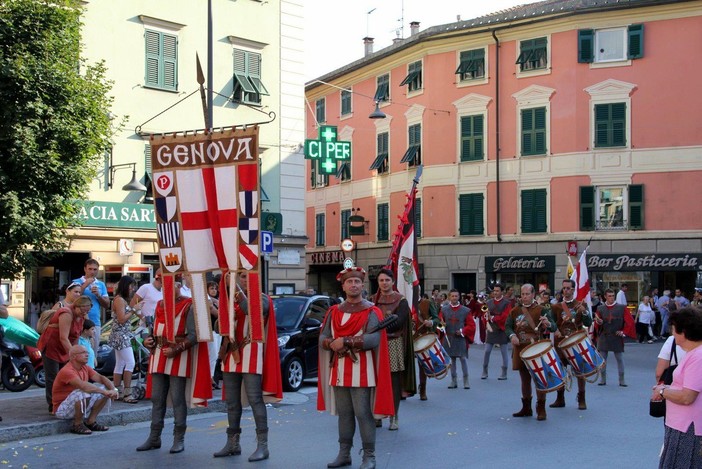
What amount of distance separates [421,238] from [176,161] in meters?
31.4

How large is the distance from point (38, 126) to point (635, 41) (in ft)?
81.3

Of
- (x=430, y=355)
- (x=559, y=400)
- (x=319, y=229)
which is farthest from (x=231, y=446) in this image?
(x=319, y=229)

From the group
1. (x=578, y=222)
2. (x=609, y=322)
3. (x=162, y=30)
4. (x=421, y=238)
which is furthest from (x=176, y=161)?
(x=421, y=238)

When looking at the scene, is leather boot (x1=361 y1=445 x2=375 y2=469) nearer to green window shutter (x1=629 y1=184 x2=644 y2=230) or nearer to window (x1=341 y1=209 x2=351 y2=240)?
green window shutter (x1=629 y1=184 x2=644 y2=230)

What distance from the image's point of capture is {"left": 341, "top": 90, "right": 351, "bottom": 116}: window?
151 ft

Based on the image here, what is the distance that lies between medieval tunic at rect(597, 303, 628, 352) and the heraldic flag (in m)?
9.80

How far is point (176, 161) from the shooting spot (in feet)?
30.4

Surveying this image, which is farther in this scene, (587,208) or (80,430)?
(587,208)

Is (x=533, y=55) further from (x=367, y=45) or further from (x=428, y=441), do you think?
(x=428, y=441)

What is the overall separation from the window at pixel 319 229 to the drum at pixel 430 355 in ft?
114

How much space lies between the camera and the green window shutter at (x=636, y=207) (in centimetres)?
3494

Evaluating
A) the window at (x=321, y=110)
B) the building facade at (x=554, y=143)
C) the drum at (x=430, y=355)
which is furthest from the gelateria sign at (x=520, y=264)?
the drum at (x=430, y=355)

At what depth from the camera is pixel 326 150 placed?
85.6ft

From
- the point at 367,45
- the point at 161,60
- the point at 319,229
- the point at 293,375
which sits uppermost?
the point at 367,45
